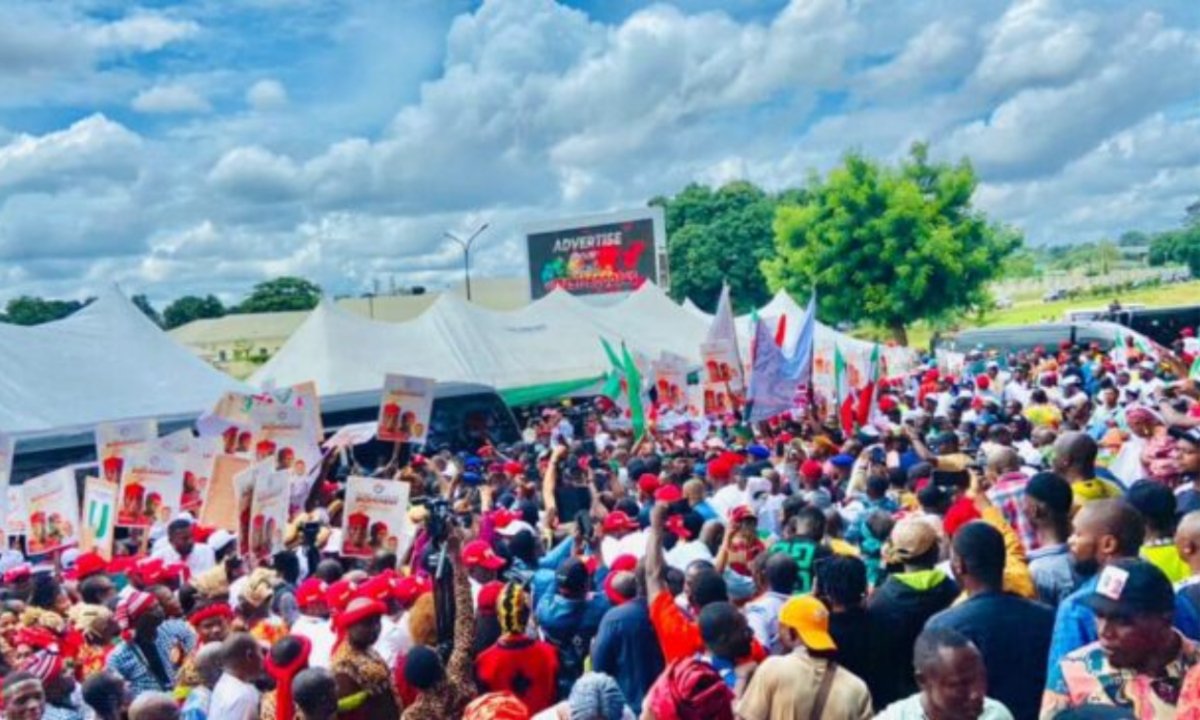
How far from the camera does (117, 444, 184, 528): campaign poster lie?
33.7ft

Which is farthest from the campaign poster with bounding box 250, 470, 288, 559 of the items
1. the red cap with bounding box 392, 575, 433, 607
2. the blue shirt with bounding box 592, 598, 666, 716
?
the blue shirt with bounding box 592, 598, 666, 716

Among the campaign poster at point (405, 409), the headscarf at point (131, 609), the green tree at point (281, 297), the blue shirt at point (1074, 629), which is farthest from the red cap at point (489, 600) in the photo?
the green tree at point (281, 297)

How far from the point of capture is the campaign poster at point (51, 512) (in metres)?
9.62

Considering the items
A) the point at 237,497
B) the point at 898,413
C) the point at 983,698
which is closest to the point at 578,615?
the point at 983,698

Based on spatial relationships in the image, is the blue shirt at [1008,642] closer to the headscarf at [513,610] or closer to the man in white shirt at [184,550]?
the headscarf at [513,610]

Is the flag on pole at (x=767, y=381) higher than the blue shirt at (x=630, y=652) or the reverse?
higher

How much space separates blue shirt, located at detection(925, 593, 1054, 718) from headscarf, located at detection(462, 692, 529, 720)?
4.87 ft

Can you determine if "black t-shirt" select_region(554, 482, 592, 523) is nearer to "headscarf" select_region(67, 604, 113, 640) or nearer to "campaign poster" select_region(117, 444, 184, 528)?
"campaign poster" select_region(117, 444, 184, 528)

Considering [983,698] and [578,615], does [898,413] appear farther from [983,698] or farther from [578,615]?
[983,698]

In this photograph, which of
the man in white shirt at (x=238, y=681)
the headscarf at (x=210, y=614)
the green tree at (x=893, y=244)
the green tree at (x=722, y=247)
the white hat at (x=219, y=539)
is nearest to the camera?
the man in white shirt at (x=238, y=681)

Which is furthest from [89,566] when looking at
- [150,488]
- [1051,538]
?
[1051,538]

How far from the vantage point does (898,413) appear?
52.6ft

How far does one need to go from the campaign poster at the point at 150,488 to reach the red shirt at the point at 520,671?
6.07 m

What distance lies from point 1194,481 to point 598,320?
73.7 feet
